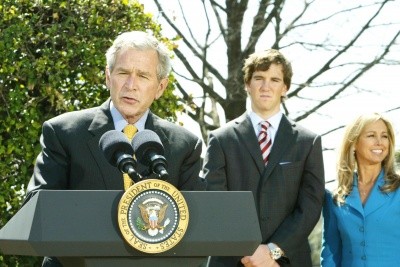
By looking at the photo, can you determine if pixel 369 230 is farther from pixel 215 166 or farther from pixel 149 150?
pixel 149 150

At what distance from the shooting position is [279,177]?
5781 millimetres

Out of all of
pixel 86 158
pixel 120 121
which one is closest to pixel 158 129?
pixel 120 121

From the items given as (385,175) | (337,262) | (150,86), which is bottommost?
(337,262)

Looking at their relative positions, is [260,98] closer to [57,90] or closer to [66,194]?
[57,90]

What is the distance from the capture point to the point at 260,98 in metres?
5.85

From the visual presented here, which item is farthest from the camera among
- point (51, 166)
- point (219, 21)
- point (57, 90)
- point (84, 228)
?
point (219, 21)

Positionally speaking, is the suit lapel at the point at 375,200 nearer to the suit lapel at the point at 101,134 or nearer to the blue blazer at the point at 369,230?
the blue blazer at the point at 369,230

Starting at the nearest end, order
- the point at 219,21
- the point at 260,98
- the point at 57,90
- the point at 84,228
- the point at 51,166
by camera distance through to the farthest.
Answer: the point at 84,228
the point at 51,166
the point at 260,98
the point at 57,90
the point at 219,21

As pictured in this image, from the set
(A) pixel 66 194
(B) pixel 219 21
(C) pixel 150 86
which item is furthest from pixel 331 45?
(A) pixel 66 194

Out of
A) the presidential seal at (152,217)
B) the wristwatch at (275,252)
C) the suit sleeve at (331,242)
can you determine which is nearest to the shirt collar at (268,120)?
the suit sleeve at (331,242)

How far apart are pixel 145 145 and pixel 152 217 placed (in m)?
0.27

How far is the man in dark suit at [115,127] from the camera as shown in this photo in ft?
12.5

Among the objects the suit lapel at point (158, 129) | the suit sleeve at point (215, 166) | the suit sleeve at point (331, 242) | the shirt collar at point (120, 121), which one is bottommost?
the suit sleeve at point (331, 242)

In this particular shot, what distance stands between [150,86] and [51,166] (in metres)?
0.49
